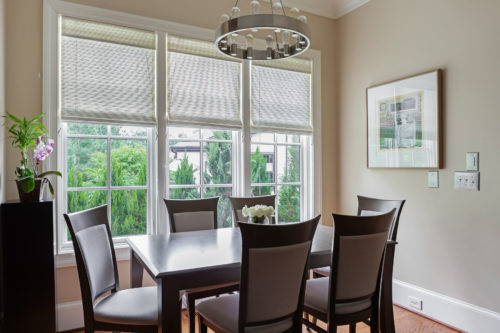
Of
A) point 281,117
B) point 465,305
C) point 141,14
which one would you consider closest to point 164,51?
point 141,14

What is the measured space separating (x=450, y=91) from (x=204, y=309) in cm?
256

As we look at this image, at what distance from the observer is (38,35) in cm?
272

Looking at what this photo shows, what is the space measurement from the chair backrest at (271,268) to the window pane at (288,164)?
2.21 meters

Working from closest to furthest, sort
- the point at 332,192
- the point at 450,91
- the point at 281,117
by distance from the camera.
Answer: the point at 450,91
the point at 281,117
the point at 332,192

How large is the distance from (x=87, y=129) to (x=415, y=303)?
10.7ft

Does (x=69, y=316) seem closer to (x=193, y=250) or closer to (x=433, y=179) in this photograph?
(x=193, y=250)

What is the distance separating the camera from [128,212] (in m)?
3.13

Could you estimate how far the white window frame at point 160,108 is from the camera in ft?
9.04

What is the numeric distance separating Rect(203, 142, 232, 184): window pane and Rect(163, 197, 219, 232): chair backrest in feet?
2.03

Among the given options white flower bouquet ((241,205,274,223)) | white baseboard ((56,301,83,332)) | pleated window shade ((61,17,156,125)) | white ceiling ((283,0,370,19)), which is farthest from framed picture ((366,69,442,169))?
white baseboard ((56,301,83,332))

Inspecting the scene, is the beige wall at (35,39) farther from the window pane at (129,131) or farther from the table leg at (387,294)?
the table leg at (387,294)

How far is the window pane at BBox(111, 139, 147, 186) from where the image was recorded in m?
3.07

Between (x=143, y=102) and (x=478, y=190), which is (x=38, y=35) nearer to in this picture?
(x=143, y=102)

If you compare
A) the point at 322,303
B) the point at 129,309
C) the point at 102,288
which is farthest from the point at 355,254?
the point at 102,288
